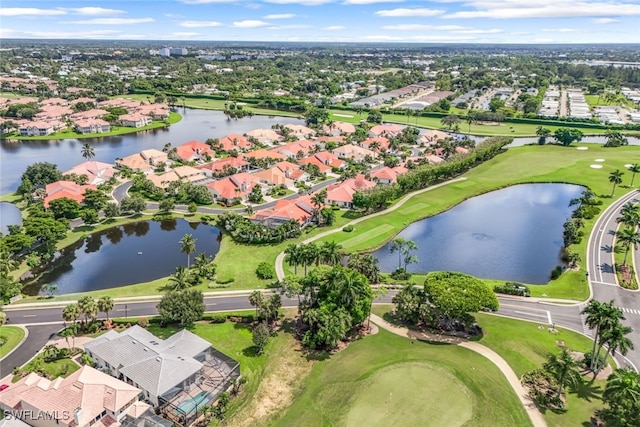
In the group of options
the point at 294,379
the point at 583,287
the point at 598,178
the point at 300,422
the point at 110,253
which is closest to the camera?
the point at 300,422

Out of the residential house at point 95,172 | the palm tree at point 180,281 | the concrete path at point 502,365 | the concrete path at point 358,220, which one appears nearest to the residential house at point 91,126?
the residential house at point 95,172

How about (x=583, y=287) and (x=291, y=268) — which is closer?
(x=583, y=287)

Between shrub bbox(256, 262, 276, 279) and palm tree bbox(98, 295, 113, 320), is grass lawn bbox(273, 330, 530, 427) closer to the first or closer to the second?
shrub bbox(256, 262, 276, 279)

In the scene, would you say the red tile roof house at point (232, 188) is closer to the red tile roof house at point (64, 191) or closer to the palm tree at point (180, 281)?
the red tile roof house at point (64, 191)

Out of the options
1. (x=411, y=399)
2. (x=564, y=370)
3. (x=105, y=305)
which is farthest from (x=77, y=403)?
(x=564, y=370)

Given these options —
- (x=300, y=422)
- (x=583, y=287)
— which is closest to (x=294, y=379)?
(x=300, y=422)

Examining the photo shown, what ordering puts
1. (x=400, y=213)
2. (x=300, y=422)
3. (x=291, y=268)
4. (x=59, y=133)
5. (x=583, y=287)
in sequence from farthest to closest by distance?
(x=59, y=133), (x=400, y=213), (x=291, y=268), (x=583, y=287), (x=300, y=422)

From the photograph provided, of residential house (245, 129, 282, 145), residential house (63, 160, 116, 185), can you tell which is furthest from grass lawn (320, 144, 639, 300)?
residential house (245, 129, 282, 145)

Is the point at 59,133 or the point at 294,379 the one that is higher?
the point at 59,133

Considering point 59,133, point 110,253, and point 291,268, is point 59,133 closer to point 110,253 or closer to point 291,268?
point 110,253
